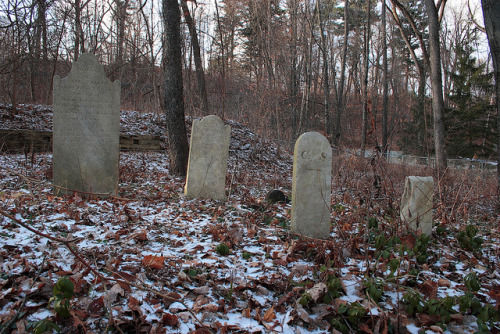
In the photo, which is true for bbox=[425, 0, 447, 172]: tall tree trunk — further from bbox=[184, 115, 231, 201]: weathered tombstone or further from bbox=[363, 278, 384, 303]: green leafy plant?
bbox=[363, 278, 384, 303]: green leafy plant

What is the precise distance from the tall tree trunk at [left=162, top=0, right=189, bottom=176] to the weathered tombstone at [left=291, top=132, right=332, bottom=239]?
3927 mm

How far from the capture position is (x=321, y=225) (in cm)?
432

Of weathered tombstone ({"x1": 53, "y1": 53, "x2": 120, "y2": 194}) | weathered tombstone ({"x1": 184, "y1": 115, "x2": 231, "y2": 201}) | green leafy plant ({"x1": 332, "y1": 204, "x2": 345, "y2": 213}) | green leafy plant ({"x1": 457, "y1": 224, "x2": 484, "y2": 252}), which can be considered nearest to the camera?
green leafy plant ({"x1": 457, "y1": 224, "x2": 484, "y2": 252})

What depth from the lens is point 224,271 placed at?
3139mm

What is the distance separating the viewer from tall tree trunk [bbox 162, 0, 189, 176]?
7.13 metres

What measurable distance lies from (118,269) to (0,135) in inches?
294

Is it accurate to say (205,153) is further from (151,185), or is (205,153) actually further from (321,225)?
(321,225)

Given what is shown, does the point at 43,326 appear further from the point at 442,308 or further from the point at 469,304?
the point at 469,304

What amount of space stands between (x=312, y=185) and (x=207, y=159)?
7.98 ft

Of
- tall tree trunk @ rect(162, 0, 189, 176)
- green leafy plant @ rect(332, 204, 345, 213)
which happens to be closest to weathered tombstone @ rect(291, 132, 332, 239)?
green leafy plant @ rect(332, 204, 345, 213)

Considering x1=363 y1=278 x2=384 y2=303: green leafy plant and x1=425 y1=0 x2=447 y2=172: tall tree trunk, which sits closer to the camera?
x1=363 y1=278 x2=384 y2=303: green leafy plant

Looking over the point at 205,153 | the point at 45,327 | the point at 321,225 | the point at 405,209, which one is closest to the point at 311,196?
the point at 321,225

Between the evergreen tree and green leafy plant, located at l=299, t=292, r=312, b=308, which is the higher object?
the evergreen tree

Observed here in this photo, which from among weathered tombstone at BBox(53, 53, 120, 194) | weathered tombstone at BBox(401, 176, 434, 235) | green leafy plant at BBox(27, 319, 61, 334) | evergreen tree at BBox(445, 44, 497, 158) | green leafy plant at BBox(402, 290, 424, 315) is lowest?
green leafy plant at BBox(402, 290, 424, 315)
